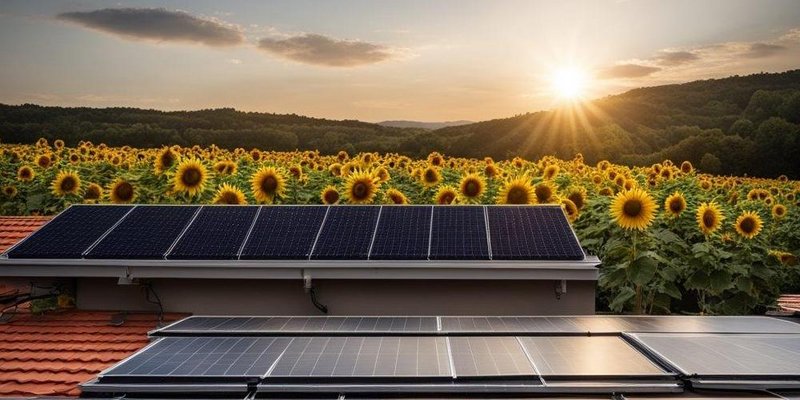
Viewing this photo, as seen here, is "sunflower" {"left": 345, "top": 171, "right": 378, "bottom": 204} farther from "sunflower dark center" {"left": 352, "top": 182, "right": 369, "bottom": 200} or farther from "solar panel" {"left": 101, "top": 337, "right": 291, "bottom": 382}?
"solar panel" {"left": 101, "top": 337, "right": 291, "bottom": 382}

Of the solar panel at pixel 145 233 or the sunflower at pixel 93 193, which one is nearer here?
the solar panel at pixel 145 233

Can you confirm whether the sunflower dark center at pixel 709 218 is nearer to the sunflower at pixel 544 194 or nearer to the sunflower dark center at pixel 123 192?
the sunflower at pixel 544 194

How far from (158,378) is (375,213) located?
3955mm

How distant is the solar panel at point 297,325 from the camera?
579 cm

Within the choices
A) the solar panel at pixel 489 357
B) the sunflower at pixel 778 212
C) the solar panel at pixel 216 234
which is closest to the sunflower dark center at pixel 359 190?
the solar panel at pixel 216 234

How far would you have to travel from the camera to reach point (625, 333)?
219 inches

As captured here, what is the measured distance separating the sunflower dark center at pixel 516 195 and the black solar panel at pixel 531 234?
260 centimetres

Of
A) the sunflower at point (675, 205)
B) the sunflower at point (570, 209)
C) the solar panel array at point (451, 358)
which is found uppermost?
the sunflower at point (675, 205)

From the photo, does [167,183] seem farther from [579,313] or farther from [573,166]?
[573,166]

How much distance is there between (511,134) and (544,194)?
21558 mm

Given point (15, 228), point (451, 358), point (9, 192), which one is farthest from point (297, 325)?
point (9, 192)

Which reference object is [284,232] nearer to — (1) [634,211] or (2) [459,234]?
(2) [459,234]

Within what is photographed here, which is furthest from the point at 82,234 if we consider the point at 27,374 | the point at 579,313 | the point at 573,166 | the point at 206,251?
the point at 573,166

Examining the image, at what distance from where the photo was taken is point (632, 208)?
8.76 m
